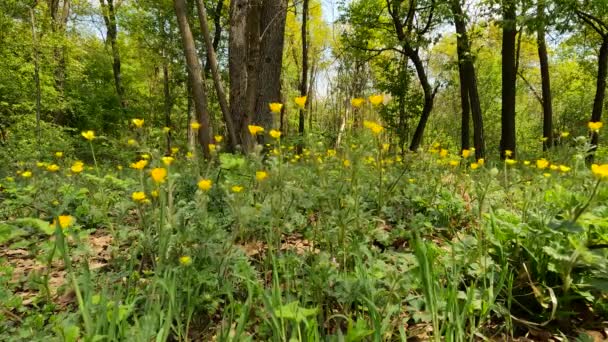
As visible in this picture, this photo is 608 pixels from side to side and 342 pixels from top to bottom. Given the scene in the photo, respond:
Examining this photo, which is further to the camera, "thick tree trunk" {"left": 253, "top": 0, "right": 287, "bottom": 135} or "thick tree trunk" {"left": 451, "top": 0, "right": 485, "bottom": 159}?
"thick tree trunk" {"left": 451, "top": 0, "right": 485, "bottom": 159}

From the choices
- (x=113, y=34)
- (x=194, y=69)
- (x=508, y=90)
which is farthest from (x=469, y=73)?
(x=113, y=34)

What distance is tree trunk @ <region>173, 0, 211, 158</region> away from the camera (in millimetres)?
5090

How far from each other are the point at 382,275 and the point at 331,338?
36 centimetres

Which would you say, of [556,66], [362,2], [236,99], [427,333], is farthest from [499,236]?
[556,66]

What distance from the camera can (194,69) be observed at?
17.0ft

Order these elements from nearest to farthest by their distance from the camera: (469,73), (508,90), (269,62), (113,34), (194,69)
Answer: (194,69) < (269,62) < (508,90) < (469,73) < (113,34)

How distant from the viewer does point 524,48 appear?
74.0ft

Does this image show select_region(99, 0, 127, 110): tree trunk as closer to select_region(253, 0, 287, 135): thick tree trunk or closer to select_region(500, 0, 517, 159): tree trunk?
select_region(253, 0, 287, 135): thick tree trunk

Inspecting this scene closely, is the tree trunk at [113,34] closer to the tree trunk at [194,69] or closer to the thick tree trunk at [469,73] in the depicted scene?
the tree trunk at [194,69]

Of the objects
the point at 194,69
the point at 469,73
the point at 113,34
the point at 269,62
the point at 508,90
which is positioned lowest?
the point at 194,69

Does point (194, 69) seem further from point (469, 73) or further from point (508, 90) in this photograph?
point (469, 73)

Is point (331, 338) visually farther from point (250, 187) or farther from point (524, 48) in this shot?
point (524, 48)

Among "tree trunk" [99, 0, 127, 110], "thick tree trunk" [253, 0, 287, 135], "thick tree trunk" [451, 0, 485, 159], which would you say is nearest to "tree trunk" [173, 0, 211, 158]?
"thick tree trunk" [253, 0, 287, 135]

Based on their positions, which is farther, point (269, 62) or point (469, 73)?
point (469, 73)
